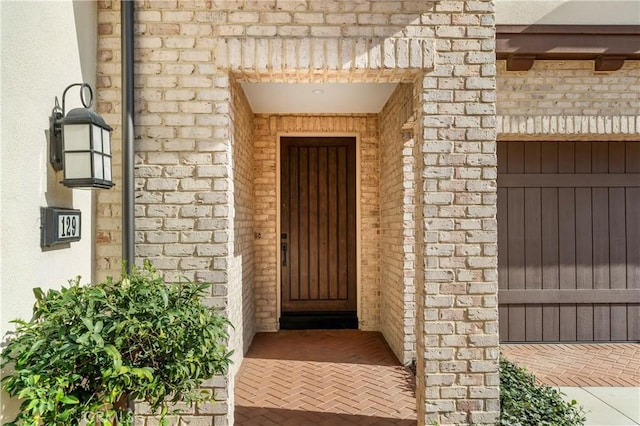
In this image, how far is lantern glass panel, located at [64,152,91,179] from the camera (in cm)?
195

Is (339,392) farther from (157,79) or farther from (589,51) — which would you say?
(589,51)

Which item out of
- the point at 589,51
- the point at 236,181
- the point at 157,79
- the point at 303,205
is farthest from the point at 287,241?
the point at 589,51

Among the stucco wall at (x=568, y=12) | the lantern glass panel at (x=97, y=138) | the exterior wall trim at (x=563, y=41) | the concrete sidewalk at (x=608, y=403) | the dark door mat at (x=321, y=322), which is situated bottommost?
the concrete sidewalk at (x=608, y=403)

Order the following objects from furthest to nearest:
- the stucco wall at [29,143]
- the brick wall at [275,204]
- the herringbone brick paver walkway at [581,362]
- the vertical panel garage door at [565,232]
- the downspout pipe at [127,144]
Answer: the brick wall at [275,204] < the vertical panel garage door at [565,232] < the herringbone brick paver walkway at [581,362] < the downspout pipe at [127,144] < the stucco wall at [29,143]

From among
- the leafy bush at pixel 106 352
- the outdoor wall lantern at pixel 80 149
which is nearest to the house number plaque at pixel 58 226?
the outdoor wall lantern at pixel 80 149

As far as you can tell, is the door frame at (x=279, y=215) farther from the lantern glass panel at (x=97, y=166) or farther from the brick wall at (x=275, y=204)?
the lantern glass panel at (x=97, y=166)

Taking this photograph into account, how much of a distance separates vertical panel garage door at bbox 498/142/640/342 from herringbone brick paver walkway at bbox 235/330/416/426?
5.47 ft

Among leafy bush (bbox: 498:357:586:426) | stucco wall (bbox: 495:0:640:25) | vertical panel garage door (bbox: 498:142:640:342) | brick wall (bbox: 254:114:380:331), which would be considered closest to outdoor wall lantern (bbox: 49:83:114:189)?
leafy bush (bbox: 498:357:586:426)

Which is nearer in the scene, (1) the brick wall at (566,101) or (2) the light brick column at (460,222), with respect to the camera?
(2) the light brick column at (460,222)

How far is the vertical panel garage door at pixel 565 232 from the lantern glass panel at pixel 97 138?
13.0ft

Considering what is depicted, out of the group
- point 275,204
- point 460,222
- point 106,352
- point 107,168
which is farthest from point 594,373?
point 107,168

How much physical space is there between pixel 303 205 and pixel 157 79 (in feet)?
9.81

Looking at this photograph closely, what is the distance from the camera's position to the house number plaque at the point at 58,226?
1.93 metres

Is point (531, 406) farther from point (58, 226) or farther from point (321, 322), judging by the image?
point (58, 226)
